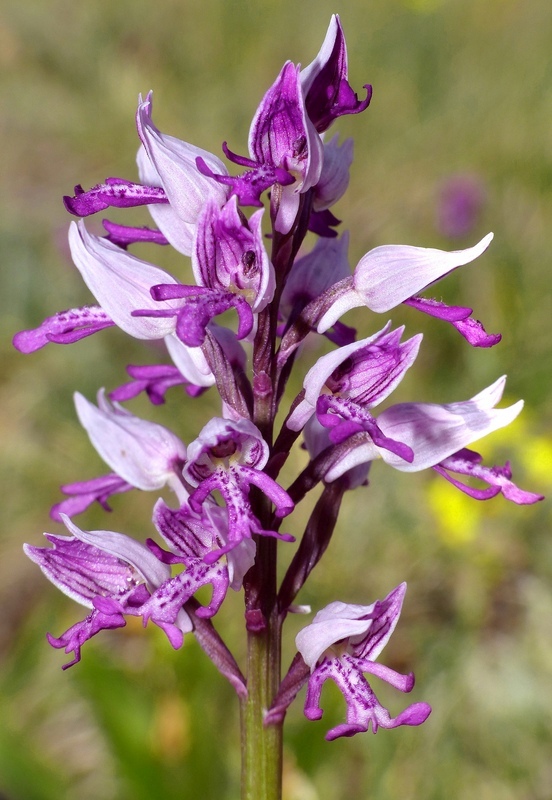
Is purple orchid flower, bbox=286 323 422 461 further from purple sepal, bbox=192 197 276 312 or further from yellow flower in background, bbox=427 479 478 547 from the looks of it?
yellow flower in background, bbox=427 479 478 547

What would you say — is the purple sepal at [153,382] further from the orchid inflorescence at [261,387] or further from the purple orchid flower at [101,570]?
the purple orchid flower at [101,570]

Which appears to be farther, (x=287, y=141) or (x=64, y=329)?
(x=64, y=329)

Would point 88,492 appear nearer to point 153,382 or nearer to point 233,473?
point 153,382

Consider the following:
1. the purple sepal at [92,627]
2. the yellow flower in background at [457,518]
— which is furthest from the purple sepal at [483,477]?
the yellow flower in background at [457,518]

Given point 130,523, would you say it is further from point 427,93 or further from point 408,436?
point 427,93

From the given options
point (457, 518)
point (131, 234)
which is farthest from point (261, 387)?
point (457, 518)
